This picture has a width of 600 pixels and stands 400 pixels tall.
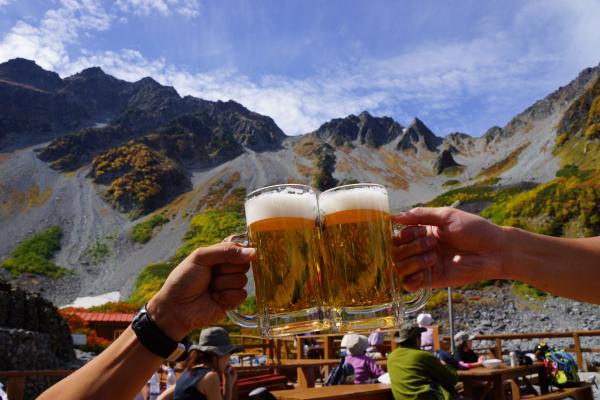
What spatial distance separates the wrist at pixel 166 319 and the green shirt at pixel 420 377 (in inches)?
99.7

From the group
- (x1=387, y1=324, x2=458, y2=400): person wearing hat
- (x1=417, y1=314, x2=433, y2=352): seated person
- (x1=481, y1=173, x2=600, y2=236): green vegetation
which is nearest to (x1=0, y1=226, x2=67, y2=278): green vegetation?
(x1=481, y1=173, x2=600, y2=236): green vegetation

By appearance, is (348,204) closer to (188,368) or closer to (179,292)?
(179,292)

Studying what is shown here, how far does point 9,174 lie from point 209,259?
59.5 metres

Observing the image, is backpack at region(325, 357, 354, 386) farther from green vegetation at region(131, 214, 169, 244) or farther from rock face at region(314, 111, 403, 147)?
rock face at region(314, 111, 403, 147)

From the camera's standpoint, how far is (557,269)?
113 centimetres

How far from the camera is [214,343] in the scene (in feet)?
10.6

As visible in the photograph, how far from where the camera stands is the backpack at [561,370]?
4938 mm

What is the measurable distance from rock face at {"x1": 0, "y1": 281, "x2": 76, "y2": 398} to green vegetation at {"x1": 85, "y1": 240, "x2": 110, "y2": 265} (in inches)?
1146

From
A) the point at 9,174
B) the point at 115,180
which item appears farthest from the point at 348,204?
the point at 9,174

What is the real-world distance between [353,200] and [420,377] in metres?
2.56

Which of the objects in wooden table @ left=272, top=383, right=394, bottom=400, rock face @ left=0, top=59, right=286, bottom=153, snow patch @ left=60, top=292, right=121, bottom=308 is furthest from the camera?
rock face @ left=0, top=59, right=286, bottom=153

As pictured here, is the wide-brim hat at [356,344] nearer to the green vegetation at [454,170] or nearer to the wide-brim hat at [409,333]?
the wide-brim hat at [409,333]

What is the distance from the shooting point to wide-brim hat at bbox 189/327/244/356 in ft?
10.4

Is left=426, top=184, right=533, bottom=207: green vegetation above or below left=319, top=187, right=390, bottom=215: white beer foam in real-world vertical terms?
above
